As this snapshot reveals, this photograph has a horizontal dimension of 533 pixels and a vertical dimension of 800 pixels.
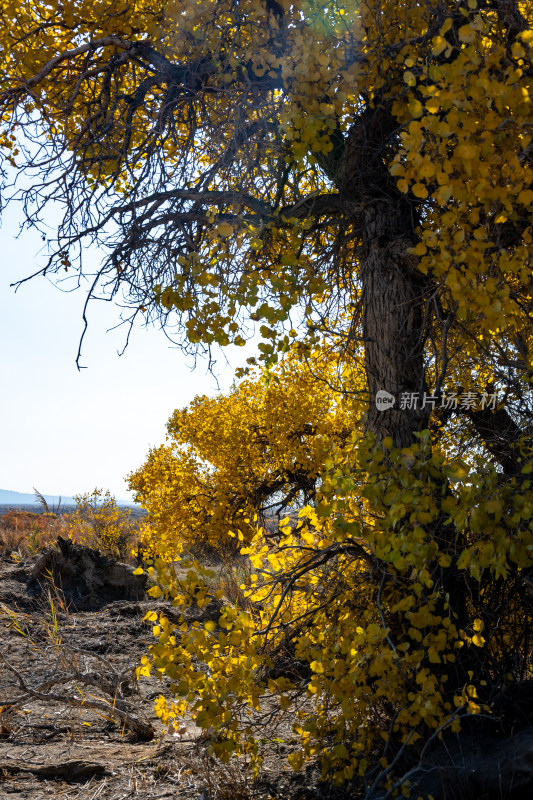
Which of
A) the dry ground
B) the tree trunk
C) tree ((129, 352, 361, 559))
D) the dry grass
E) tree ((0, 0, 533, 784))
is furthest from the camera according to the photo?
the dry grass

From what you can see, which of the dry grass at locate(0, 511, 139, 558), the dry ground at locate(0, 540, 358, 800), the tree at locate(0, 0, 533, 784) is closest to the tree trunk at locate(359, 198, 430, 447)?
the tree at locate(0, 0, 533, 784)

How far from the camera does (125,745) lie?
12.6 feet

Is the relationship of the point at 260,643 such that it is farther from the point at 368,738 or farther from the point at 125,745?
the point at 125,745

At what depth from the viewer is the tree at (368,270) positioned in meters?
2.48

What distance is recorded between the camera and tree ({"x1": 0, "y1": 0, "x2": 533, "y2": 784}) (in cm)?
248

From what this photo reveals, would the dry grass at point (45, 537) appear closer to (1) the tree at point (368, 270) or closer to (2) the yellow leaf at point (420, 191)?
(1) the tree at point (368, 270)

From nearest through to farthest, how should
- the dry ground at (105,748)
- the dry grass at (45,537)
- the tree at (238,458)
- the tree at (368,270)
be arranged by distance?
the tree at (368,270) → the dry ground at (105,748) → the tree at (238,458) → the dry grass at (45,537)

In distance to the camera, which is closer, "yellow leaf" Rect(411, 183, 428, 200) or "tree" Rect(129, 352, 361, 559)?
"yellow leaf" Rect(411, 183, 428, 200)

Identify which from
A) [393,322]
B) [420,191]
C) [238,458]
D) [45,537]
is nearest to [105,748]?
[393,322]

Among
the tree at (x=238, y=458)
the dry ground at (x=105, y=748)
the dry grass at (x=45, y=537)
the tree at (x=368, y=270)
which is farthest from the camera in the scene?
the dry grass at (x=45, y=537)

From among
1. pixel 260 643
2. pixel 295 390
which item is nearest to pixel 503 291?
pixel 260 643

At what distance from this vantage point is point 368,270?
12.7 feet

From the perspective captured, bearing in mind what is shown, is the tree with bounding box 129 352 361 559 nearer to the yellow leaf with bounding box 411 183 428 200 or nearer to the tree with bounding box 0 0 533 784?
the tree with bounding box 0 0 533 784

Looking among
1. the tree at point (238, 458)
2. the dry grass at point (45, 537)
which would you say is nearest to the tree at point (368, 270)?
the tree at point (238, 458)
